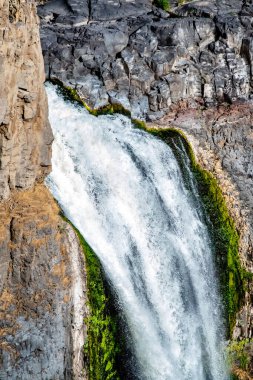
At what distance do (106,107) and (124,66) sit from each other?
1.82 metres

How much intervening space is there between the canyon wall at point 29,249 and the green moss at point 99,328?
0.25 metres

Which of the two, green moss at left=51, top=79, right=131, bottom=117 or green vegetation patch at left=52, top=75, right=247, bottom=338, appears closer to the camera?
green vegetation patch at left=52, top=75, right=247, bottom=338

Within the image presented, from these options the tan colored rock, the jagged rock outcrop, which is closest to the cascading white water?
the tan colored rock

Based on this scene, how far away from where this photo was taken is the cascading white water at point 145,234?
43.0 feet

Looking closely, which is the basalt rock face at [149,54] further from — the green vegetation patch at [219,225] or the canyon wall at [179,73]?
the green vegetation patch at [219,225]

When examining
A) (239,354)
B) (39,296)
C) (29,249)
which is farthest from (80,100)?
(239,354)

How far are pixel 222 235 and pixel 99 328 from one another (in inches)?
232

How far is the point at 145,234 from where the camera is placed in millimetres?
14148

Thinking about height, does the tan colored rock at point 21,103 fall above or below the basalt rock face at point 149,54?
below

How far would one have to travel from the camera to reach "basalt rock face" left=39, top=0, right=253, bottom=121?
682 inches

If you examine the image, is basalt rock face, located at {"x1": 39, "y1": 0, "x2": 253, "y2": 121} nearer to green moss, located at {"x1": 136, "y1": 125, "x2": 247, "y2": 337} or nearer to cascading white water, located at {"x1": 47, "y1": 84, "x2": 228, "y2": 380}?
cascading white water, located at {"x1": 47, "y1": 84, "x2": 228, "y2": 380}

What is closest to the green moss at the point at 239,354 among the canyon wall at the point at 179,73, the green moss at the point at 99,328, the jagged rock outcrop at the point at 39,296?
the canyon wall at the point at 179,73

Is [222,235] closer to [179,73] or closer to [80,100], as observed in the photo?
[179,73]

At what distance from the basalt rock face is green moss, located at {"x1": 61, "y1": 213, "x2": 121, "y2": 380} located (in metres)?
6.58
